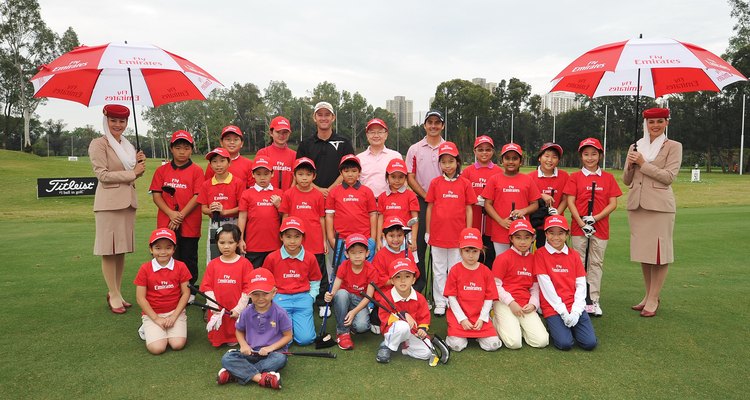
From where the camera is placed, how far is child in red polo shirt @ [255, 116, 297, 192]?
6191 millimetres

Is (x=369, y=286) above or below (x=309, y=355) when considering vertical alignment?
above

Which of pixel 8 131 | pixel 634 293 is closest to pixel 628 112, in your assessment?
pixel 634 293

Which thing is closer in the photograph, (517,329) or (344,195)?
(517,329)

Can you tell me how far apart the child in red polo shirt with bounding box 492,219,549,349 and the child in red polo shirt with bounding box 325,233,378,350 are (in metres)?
1.36

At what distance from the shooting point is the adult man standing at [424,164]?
6.22m

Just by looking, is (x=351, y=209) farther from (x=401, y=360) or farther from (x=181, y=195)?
(x=181, y=195)

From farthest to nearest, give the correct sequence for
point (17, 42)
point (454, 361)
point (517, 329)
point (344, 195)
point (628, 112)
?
1. point (628, 112)
2. point (17, 42)
3. point (344, 195)
4. point (517, 329)
5. point (454, 361)

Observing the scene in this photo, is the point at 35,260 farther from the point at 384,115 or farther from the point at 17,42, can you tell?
the point at 384,115

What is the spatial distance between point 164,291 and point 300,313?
55.3 inches

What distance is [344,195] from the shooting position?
5.62 meters

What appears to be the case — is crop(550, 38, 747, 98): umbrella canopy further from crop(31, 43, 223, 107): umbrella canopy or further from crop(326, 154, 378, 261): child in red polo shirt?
crop(31, 43, 223, 107): umbrella canopy

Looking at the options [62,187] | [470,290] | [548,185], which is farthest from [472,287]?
[62,187]

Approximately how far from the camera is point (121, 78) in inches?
240

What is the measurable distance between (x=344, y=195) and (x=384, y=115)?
65.0m
